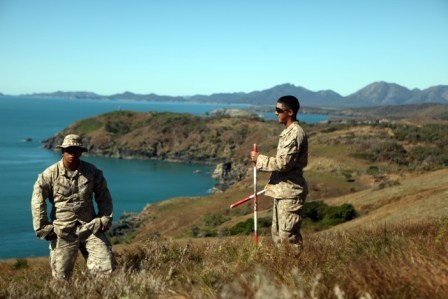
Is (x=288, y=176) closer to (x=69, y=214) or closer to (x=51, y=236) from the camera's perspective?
(x=69, y=214)

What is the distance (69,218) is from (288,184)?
309 cm

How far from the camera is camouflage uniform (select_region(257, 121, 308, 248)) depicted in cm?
633

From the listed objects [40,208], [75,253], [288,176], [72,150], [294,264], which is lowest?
[75,253]

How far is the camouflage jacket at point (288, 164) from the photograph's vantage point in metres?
6.38

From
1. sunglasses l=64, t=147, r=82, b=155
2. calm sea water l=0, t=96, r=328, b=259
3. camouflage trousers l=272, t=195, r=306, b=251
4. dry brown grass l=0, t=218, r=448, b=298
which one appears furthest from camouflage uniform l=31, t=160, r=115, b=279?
calm sea water l=0, t=96, r=328, b=259

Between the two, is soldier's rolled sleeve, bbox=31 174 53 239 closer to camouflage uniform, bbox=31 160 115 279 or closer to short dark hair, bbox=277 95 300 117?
camouflage uniform, bbox=31 160 115 279

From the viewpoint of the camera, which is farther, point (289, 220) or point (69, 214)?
point (69, 214)

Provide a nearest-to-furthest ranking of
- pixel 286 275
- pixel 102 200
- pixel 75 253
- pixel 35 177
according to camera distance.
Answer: pixel 286 275 → pixel 75 253 → pixel 102 200 → pixel 35 177

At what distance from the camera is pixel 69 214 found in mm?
6660

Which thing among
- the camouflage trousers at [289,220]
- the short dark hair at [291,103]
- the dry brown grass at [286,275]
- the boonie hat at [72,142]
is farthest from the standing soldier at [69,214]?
the short dark hair at [291,103]

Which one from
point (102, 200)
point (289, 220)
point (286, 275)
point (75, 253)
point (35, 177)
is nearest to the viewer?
point (286, 275)

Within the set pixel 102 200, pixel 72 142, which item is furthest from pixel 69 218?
pixel 72 142

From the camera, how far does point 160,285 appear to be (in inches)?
173

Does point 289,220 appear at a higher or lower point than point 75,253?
higher
